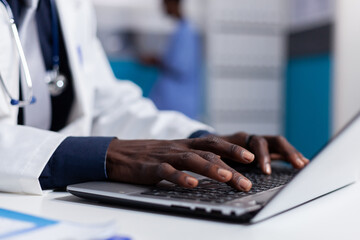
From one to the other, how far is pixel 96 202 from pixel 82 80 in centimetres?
49

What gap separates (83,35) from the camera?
110 centimetres

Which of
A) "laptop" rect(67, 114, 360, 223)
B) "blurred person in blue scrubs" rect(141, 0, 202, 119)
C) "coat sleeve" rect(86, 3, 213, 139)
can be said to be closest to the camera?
"laptop" rect(67, 114, 360, 223)

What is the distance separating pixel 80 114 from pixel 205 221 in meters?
0.59

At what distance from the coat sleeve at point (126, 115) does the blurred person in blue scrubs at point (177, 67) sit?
1.98m

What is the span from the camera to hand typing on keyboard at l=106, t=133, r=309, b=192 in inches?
20.6

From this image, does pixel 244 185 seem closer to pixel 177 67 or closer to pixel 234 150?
pixel 234 150

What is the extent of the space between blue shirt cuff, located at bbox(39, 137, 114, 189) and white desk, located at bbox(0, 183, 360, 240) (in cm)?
5

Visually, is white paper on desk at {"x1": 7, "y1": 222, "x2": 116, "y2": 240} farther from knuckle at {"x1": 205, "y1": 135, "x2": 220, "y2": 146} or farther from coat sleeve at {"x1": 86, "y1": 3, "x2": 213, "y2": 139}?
coat sleeve at {"x1": 86, "y1": 3, "x2": 213, "y2": 139}

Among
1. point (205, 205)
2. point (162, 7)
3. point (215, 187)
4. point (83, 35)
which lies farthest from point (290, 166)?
point (162, 7)

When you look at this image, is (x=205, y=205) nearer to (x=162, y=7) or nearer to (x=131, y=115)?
(x=131, y=115)

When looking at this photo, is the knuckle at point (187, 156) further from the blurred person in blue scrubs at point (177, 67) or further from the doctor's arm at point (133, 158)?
the blurred person in blue scrubs at point (177, 67)

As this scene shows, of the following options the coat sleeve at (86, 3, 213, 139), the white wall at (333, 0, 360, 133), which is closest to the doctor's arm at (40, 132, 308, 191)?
the coat sleeve at (86, 3, 213, 139)

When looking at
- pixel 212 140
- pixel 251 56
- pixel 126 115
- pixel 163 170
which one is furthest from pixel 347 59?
pixel 163 170

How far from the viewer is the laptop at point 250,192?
17.2 inches
